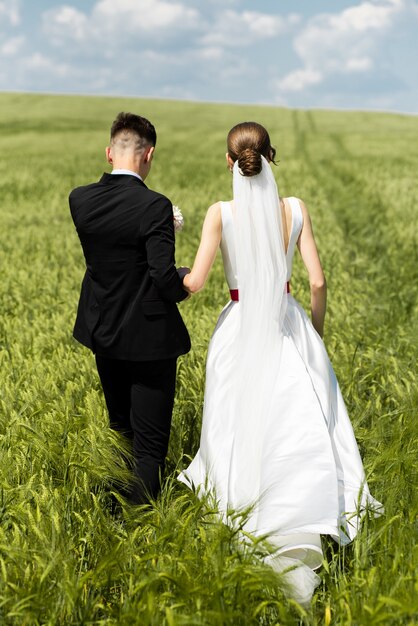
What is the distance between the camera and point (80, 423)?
400 cm

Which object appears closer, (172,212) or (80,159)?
(172,212)

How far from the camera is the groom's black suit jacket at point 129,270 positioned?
3.12 metres

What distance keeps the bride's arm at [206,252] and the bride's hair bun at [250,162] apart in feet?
0.73

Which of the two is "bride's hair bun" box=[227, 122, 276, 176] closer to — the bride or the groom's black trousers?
the bride

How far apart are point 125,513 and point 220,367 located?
876mm

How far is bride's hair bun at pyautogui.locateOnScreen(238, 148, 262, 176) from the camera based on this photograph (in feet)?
10.4

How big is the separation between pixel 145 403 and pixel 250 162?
1.35 meters

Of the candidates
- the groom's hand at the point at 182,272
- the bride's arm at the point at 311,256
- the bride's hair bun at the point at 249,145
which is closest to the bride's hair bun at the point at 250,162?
the bride's hair bun at the point at 249,145

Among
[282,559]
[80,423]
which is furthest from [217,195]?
[282,559]

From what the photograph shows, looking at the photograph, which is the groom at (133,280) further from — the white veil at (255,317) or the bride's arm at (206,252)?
the white veil at (255,317)

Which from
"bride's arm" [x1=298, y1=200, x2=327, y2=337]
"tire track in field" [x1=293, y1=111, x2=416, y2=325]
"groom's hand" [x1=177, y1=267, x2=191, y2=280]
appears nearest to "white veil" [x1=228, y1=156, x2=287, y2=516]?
"bride's arm" [x1=298, y1=200, x2=327, y2=337]

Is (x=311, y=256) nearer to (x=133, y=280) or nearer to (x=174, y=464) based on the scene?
(x=133, y=280)

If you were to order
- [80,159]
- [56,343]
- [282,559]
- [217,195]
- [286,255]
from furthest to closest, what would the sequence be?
[80,159] → [217,195] → [56,343] → [286,255] → [282,559]

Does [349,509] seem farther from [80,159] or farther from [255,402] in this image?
[80,159]
